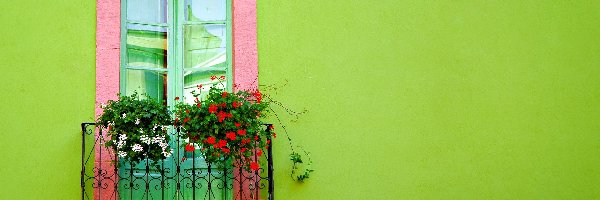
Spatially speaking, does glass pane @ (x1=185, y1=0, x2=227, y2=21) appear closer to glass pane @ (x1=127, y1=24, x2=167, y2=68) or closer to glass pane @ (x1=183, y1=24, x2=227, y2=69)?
glass pane @ (x1=183, y1=24, x2=227, y2=69)

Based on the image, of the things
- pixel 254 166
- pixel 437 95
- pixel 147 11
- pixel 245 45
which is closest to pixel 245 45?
pixel 245 45

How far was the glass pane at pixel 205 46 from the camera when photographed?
756 cm

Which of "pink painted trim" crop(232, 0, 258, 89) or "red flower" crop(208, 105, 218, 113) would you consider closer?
"red flower" crop(208, 105, 218, 113)

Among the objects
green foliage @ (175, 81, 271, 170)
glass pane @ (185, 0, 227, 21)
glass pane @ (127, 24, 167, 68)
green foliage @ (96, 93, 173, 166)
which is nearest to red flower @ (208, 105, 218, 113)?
green foliage @ (175, 81, 271, 170)

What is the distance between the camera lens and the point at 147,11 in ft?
24.8

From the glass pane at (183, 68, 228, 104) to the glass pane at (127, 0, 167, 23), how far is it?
49cm

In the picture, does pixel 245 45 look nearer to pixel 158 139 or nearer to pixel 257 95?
pixel 257 95

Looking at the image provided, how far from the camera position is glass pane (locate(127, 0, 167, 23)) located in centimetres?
753

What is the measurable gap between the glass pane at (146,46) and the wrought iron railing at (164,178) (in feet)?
2.18

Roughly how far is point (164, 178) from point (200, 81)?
821mm

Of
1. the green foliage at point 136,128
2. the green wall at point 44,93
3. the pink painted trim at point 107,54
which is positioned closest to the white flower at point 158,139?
the green foliage at point 136,128

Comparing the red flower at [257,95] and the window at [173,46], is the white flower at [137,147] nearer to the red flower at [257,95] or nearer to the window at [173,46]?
the window at [173,46]

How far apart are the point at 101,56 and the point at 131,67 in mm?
293

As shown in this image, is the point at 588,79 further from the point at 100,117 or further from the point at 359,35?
the point at 100,117
